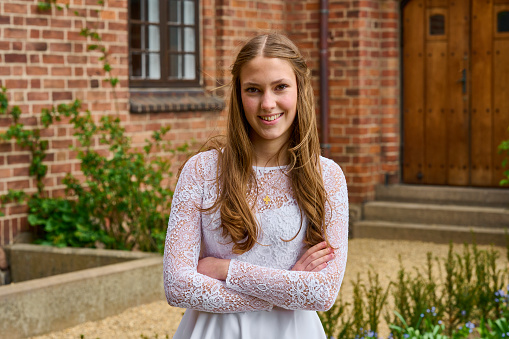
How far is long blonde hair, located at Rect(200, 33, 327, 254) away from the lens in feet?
7.18

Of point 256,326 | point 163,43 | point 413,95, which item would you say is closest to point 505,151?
point 413,95

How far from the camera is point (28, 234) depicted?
20.6 ft

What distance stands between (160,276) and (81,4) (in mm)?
2581

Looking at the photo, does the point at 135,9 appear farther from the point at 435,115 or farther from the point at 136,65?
the point at 435,115

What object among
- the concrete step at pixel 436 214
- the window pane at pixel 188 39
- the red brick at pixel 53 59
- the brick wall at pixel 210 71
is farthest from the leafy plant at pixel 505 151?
the red brick at pixel 53 59

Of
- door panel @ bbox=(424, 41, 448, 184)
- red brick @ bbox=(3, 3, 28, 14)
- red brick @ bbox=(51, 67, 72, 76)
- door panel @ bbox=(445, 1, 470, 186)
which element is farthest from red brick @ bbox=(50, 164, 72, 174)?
door panel @ bbox=(445, 1, 470, 186)

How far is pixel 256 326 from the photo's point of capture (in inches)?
87.5

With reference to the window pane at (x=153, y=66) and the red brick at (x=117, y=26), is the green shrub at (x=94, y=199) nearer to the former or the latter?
the red brick at (x=117, y=26)

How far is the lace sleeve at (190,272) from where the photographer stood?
7.16 feet

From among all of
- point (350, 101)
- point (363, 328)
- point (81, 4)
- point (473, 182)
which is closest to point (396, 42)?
point (350, 101)

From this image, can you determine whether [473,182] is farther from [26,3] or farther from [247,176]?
[247,176]

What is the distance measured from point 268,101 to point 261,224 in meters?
0.34

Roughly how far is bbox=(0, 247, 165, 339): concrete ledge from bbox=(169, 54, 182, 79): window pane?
9.40 feet

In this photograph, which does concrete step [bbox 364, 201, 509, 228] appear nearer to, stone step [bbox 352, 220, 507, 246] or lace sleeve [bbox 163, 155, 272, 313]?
stone step [bbox 352, 220, 507, 246]
